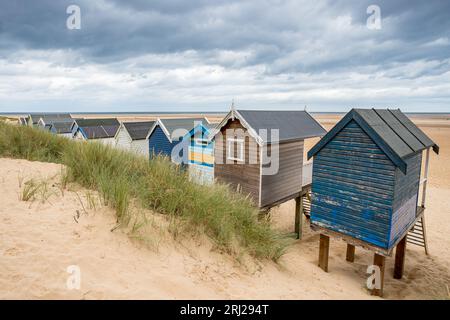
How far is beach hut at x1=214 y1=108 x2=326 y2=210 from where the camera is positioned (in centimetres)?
1241

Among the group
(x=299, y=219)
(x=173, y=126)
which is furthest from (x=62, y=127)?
(x=299, y=219)

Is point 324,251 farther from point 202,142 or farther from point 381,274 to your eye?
point 202,142

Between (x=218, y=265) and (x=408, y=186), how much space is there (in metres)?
7.57

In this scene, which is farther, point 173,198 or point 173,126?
point 173,126

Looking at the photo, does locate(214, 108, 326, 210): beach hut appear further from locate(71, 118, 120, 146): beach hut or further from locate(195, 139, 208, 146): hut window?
locate(71, 118, 120, 146): beach hut

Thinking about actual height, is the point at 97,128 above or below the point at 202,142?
above

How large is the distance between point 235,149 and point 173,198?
662 centimetres

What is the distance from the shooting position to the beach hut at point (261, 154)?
12.4 m

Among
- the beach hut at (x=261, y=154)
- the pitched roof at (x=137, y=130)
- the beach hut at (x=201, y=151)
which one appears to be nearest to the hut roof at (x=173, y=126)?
the beach hut at (x=201, y=151)

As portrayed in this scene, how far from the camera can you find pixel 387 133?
29.7 ft

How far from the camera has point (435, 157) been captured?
34.3 meters

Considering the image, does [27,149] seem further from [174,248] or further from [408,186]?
[408,186]

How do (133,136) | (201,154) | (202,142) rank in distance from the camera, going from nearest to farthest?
(201,154)
(202,142)
(133,136)

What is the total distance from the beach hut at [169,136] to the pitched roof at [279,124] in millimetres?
6116
